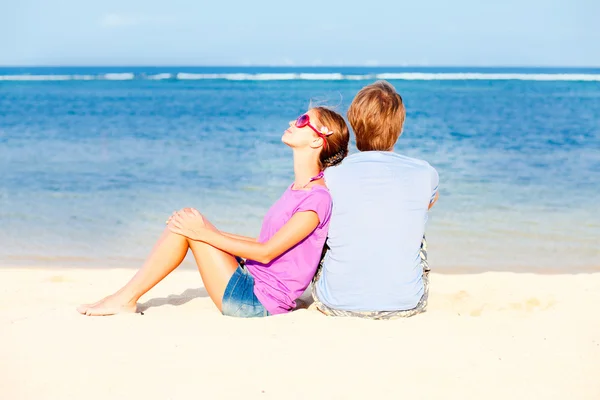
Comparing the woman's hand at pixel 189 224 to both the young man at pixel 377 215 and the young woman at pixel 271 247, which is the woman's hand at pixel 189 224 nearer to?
the young woman at pixel 271 247

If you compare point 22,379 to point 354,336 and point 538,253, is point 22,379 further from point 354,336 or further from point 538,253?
point 538,253

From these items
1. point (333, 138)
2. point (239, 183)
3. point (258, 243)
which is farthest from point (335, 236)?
point (239, 183)

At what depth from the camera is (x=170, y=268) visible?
3.72m

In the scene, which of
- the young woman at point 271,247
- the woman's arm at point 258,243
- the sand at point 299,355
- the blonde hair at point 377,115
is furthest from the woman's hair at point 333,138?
the sand at point 299,355

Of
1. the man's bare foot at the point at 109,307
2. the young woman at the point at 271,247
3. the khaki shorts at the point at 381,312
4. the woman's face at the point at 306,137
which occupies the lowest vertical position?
the man's bare foot at the point at 109,307

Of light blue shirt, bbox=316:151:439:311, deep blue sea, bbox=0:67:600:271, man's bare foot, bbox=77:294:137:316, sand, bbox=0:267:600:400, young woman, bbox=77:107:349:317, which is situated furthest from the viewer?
deep blue sea, bbox=0:67:600:271

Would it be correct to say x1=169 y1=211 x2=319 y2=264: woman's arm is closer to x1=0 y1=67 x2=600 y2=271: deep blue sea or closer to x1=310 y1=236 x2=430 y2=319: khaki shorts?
x1=310 y1=236 x2=430 y2=319: khaki shorts

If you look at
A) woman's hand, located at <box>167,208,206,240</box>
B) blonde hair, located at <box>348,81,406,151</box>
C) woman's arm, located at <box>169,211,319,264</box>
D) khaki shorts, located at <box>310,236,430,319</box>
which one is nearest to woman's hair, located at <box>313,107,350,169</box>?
blonde hair, located at <box>348,81,406,151</box>

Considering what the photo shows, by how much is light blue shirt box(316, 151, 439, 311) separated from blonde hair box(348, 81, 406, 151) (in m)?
0.09

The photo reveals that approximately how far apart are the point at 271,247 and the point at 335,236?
0.34 metres

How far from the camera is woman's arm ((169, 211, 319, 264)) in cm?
343

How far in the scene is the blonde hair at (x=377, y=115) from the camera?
11.2ft

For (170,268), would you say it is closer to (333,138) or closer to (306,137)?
(306,137)

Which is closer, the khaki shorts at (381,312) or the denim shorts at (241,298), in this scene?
the khaki shorts at (381,312)
